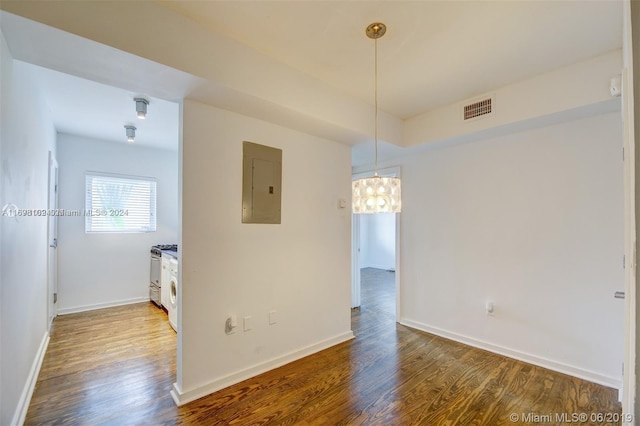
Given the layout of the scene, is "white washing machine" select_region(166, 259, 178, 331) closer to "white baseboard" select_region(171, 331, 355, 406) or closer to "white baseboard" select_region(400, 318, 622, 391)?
"white baseboard" select_region(171, 331, 355, 406)

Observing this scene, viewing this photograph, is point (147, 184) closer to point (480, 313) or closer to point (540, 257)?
point (480, 313)

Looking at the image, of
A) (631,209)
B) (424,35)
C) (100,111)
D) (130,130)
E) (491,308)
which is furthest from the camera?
(130,130)

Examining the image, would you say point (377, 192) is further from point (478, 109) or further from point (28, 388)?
point (28, 388)

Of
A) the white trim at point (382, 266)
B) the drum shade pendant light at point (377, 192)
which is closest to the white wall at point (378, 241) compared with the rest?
the white trim at point (382, 266)

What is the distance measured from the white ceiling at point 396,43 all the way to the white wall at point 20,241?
1.00 ft

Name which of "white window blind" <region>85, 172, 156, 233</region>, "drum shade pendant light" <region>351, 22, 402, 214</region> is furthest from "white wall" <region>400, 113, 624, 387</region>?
"white window blind" <region>85, 172, 156, 233</region>

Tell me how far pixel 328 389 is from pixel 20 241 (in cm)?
Answer: 248

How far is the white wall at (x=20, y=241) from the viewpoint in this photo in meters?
1.56

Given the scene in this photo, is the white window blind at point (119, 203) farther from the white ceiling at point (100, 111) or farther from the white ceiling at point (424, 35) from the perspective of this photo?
the white ceiling at point (424, 35)

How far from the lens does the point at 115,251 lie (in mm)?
4387

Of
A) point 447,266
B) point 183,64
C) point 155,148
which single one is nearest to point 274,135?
point 183,64

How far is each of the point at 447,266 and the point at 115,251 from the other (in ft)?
16.0

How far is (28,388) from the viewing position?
209cm

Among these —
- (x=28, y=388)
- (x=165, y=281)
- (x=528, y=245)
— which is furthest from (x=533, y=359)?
(x=165, y=281)
